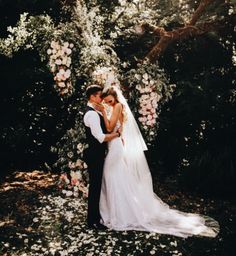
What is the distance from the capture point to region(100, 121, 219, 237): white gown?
5863 millimetres

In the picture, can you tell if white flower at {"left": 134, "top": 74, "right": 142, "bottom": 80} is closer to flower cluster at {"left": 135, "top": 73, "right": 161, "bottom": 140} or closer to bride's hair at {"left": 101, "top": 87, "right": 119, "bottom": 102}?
flower cluster at {"left": 135, "top": 73, "right": 161, "bottom": 140}

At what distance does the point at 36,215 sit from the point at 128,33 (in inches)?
182

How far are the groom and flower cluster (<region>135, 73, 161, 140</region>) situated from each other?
124cm

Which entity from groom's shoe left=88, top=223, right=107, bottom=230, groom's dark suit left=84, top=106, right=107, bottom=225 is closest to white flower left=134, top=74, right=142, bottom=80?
groom's dark suit left=84, top=106, right=107, bottom=225

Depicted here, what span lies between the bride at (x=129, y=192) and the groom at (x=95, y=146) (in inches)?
4.9

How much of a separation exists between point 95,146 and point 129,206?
1.05 m

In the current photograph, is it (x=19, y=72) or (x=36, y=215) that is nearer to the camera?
(x=36, y=215)

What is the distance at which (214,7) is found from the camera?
26.7 ft

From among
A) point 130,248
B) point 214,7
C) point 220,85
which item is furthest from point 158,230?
point 214,7

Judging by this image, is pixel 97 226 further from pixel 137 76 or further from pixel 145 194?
pixel 137 76

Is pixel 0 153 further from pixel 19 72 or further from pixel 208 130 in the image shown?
pixel 208 130

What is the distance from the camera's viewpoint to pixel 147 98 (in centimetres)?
703

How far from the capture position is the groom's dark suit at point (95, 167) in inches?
227

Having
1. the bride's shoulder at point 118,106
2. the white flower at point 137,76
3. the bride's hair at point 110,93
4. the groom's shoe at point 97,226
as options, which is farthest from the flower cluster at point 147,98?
the groom's shoe at point 97,226
